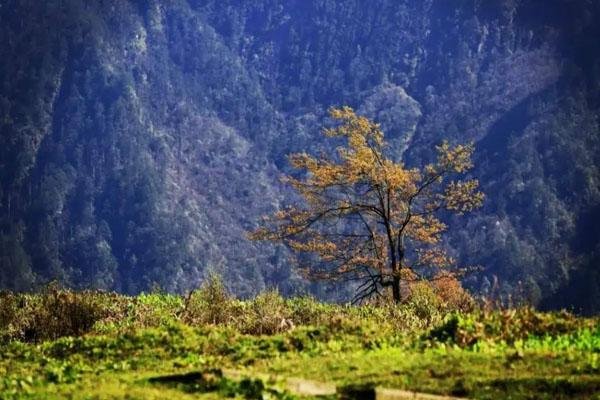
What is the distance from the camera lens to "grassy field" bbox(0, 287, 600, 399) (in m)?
11.5

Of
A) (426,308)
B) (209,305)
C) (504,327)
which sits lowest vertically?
(504,327)

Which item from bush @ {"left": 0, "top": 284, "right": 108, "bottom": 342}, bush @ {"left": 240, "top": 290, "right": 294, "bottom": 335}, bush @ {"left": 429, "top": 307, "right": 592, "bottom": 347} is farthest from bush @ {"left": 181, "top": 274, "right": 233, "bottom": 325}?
bush @ {"left": 429, "top": 307, "right": 592, "bottom": 347}

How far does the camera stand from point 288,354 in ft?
49.7

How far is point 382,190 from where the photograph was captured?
3594cm

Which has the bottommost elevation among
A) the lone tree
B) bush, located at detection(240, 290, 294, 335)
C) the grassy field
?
the grassy field

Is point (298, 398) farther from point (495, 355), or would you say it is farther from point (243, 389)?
point (495, 355)

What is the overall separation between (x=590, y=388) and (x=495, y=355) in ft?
7.79

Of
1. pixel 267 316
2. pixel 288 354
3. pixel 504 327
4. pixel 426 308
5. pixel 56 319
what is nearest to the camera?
pixel 288 354

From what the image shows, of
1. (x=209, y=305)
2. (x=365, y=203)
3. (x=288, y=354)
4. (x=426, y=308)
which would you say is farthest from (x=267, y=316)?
(x=365, y=203)

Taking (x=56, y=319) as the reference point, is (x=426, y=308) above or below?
above

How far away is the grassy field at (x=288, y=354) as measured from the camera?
11.5m

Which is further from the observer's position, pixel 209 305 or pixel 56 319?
pixel 209 305

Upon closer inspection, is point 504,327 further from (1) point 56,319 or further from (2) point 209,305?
(1) point 56,319

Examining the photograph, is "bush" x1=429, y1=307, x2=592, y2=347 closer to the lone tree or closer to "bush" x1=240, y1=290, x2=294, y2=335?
"bush" x1=240, y1=290, x2=294, y2=335
